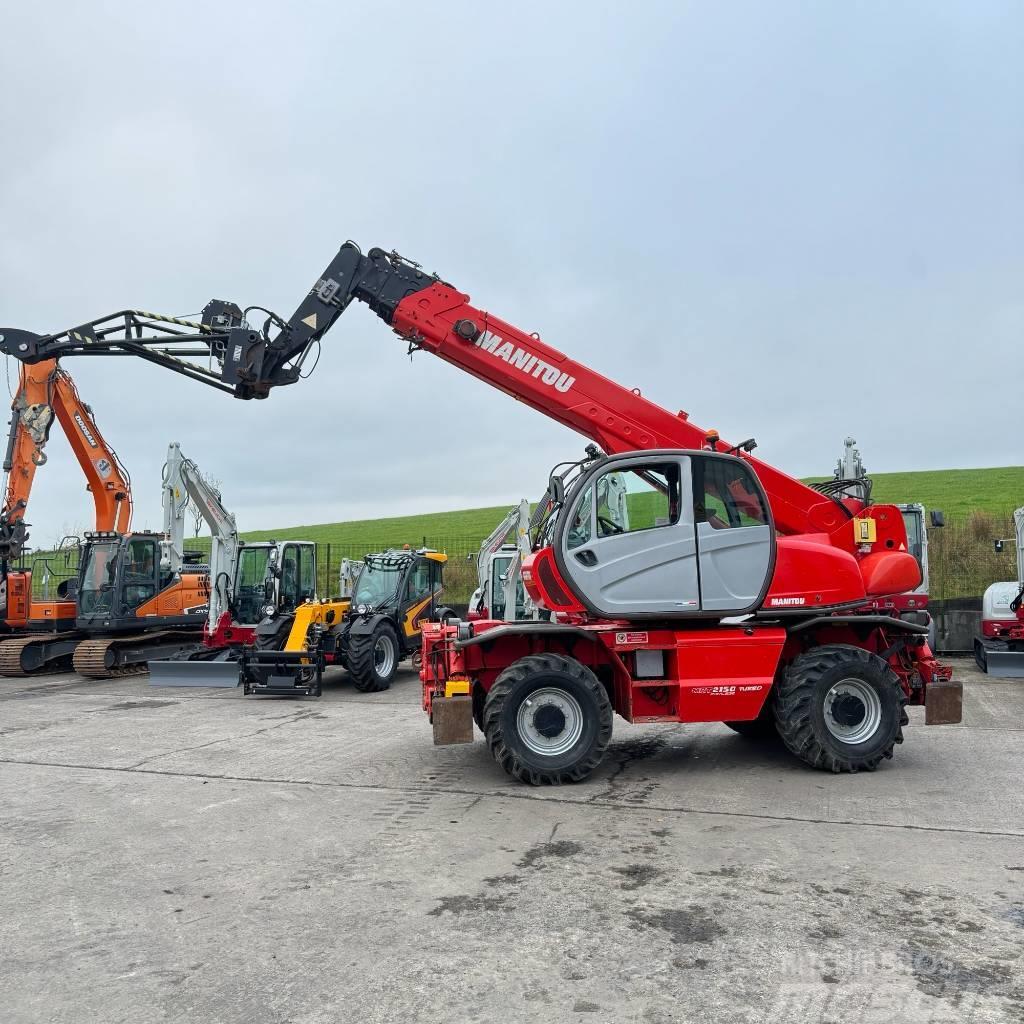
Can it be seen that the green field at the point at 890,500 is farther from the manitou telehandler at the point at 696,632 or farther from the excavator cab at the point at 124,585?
the manitou telehandler at the point at 696,632

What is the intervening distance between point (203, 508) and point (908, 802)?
545 inches

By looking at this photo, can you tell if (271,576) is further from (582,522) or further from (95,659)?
(582,522)

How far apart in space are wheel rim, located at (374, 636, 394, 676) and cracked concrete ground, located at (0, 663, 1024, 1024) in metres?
5.42

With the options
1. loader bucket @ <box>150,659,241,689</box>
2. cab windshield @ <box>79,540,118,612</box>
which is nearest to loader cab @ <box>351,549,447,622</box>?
loader bucket @ <box>150,659,241,689</box>

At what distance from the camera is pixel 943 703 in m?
7.69

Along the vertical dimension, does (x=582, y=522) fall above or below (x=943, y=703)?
above

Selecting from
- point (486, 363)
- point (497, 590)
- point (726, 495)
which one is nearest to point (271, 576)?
point (497, 590)

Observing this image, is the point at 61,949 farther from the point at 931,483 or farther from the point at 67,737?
the point at 931,483

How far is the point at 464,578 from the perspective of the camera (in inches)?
1101

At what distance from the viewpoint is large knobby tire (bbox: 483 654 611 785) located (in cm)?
717

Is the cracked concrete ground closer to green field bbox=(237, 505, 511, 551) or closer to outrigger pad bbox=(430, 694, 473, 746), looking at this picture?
outrigger pad bbox=(430, 694, 473, 746)

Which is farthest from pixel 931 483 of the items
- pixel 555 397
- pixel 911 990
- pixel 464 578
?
pixel 911 990

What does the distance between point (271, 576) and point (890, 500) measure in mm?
26094

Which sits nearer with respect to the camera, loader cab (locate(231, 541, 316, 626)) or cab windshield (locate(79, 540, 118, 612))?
loader cab (locate(231, 541, 316, 626))
